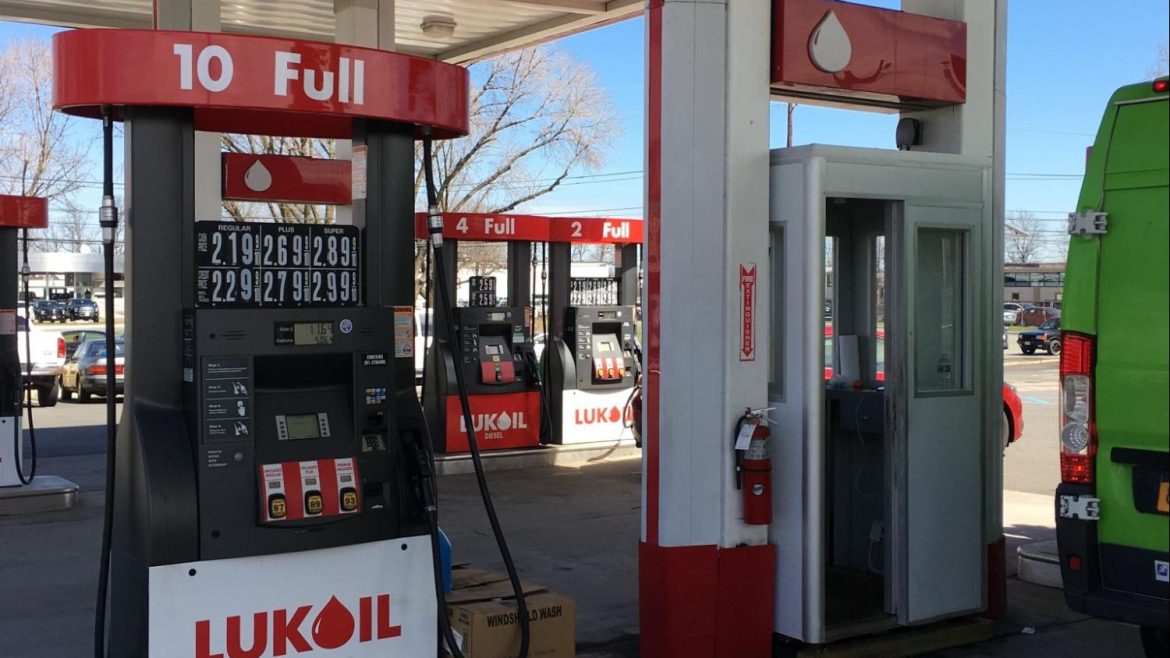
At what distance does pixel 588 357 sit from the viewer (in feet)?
49.0

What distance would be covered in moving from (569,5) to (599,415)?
4.96 m

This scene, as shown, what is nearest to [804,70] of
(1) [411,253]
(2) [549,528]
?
(1) [411,253]

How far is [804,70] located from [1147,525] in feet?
9.33

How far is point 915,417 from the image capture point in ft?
21.8

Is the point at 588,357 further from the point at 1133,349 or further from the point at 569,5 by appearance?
the point at 1133,349

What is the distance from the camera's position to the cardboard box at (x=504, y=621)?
18.3 ft

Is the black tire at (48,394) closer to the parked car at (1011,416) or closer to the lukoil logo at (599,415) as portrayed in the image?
the lukoil logo at (599,415)

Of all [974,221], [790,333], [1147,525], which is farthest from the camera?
[974,221]

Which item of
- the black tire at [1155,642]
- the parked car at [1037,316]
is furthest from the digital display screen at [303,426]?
the parked car at [1037,316]

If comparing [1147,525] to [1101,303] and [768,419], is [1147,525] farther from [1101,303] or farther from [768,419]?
[768,419]

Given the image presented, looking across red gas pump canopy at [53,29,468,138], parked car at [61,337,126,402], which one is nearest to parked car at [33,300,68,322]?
parked car at [61,337,126,402]

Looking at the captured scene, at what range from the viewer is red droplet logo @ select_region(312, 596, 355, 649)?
210 inches

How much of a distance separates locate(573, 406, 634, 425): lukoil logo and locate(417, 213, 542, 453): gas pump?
22.9 inches

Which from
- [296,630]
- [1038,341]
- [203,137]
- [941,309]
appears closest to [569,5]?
[203,137]
